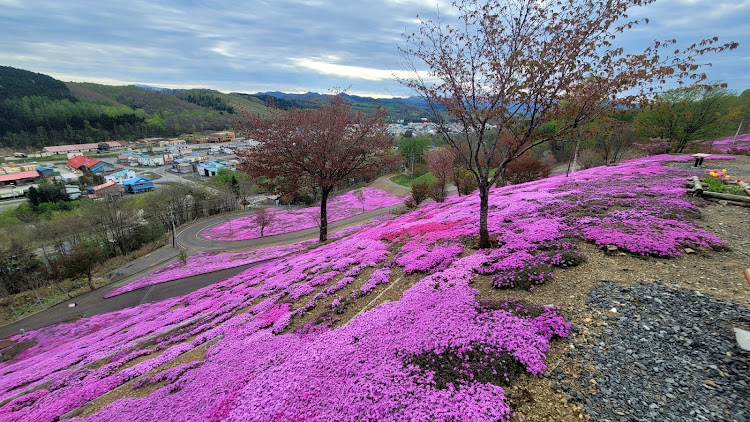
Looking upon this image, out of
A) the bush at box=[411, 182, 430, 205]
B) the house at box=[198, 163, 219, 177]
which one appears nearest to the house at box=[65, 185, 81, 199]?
the house at box=[198, 163, 219, 177]

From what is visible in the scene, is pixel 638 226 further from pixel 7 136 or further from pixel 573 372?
pixel 7 136

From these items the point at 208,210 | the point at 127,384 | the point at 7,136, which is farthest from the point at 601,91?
the point at 7,136

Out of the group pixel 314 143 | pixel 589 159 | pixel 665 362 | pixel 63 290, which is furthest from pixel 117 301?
pixel 589 159

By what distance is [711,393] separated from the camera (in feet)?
13.7

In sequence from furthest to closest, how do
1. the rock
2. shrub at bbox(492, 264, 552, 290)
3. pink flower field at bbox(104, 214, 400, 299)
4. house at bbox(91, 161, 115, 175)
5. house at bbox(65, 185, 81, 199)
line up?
house at bbox(91, 161, 115, 175), house at bbox(65, 185, 81, 199), pink flower field at bbox(104, 214, 400, 299), the rock, shrub at bbox(492, 264, 552, 290)

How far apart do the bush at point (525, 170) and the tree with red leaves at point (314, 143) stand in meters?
22.1

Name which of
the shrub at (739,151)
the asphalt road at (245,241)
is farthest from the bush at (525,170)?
the shrub at (739,151)

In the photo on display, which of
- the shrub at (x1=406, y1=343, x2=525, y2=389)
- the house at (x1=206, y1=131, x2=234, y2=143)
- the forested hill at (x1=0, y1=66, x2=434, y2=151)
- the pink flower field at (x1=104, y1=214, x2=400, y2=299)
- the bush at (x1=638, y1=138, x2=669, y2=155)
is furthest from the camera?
the house at (x1=206, y1=131, x2=234, y2=143)

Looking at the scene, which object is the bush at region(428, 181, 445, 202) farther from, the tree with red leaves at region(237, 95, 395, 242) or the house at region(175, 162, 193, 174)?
the house at region(175, 162, 193, 174)

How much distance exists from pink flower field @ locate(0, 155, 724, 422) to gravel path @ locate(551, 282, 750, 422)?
2.82 ft

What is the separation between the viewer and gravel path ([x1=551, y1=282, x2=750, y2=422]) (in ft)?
13.3

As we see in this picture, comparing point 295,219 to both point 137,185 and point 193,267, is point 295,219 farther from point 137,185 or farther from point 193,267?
point 137,185

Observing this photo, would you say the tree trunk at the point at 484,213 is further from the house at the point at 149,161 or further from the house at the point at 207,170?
the house at the point at 149,161

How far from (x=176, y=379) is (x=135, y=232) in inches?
1958
